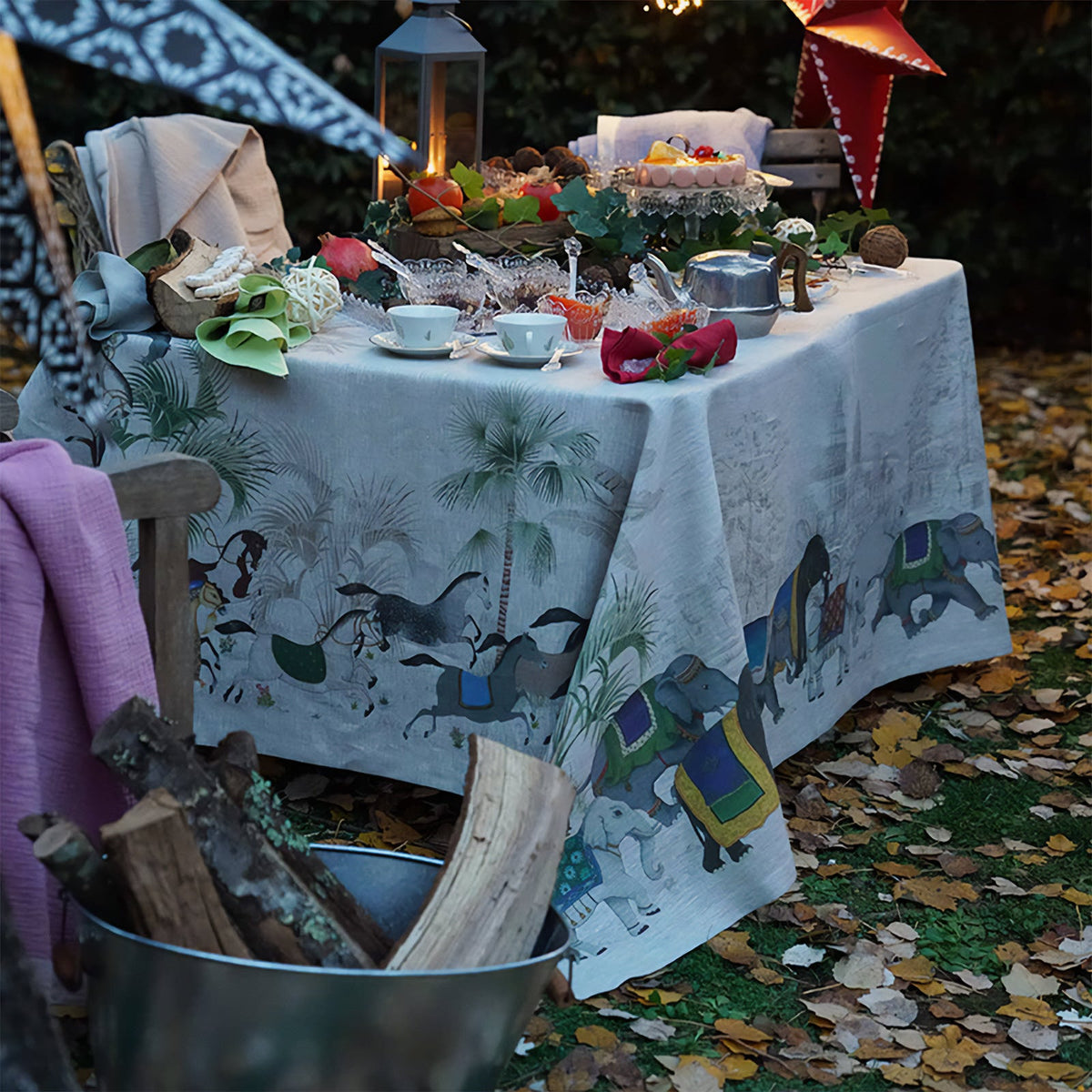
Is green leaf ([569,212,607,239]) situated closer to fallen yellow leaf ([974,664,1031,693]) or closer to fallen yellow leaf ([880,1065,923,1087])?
fallen yellow leaf ([974,664,1031,693])

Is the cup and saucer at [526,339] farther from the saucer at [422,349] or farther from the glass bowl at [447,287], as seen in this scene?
the glass bowl at [447,287]

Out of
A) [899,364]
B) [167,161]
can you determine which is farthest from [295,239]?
[899,364]

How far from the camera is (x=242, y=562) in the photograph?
8.01 feet

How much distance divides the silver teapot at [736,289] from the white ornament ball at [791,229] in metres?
0.52

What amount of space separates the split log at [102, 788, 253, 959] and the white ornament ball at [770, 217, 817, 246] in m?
2.03

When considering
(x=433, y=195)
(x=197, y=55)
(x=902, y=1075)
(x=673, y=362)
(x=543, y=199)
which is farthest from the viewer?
(x=543, y=199)

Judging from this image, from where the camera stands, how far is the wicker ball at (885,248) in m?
3.15

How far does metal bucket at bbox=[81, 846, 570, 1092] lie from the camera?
4.62 ft

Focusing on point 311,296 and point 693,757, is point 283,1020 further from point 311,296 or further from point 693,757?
Result: point 311,296

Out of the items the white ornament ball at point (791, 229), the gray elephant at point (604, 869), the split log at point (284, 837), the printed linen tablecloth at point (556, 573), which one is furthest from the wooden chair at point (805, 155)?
the split log at point (284, 837)

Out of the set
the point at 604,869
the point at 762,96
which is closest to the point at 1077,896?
the point at 604,869

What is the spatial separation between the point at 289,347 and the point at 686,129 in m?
1.78

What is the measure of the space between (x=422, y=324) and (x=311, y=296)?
233mm

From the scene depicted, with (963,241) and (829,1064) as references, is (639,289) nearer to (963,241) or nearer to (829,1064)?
(829,1064)
